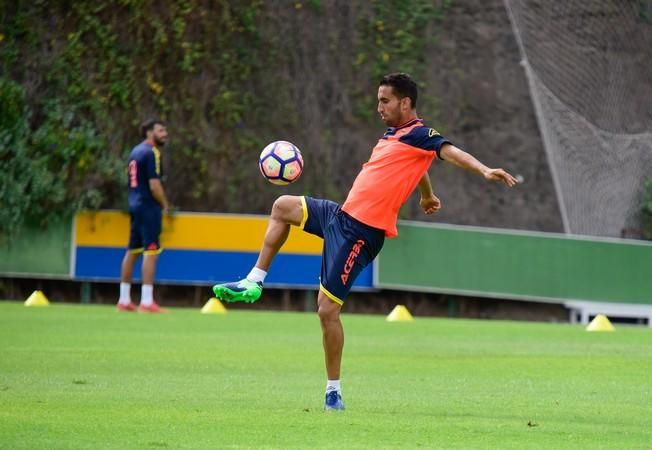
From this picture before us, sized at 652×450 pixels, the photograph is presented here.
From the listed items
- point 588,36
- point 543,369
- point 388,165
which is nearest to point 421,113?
point 588,36

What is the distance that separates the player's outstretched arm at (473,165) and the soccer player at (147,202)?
37.1ft

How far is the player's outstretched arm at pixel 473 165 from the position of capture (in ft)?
29.0

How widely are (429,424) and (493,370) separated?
177 inches

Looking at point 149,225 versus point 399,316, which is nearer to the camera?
point 149,225

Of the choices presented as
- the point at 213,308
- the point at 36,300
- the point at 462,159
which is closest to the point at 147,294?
the point at 213,308

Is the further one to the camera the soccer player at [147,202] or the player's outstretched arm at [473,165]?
the soccer player at [147,202]

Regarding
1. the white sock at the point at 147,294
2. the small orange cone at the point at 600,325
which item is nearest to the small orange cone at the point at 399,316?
the small orange cone at the point at 600,325

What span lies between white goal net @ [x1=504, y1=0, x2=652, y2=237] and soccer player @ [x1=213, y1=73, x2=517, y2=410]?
12888mm

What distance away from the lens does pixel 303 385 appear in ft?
37.0

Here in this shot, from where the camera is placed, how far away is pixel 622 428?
28.5 ft

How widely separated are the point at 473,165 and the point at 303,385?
2980 mm

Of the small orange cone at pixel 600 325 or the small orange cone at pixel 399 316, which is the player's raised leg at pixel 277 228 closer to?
the small orange cone at pixel 600 325

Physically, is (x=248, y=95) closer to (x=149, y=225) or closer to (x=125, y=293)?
(x=149, y=225)

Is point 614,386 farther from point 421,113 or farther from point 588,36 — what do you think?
point 421,113
